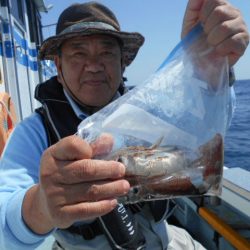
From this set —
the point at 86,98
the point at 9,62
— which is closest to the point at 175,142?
the point at 86,98

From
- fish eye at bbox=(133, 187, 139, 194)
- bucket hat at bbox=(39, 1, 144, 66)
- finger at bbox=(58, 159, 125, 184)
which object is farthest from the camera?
bucket hat at bbox=(39, 1, 144, 66)

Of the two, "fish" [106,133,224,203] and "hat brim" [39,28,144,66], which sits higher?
"hat brim" [39,28,144,66]

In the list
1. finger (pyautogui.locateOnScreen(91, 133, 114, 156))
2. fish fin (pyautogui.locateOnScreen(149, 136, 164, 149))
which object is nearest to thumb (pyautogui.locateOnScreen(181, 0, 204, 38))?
fish fin (pyautogui.locateOnScreen(149, 136, 164, 149))

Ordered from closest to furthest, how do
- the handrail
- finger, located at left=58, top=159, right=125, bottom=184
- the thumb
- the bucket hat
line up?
finger, located at left=58, top=159, right=125, bottom=184 → the thumb → the bucket hat → the handrail

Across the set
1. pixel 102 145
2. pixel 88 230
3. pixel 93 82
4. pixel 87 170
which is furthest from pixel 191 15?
pixel 88 230

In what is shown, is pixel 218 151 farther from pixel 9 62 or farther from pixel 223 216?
pixel 9 62

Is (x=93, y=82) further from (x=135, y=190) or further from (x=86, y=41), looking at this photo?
(x=135, y=190)

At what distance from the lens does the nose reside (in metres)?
1.69

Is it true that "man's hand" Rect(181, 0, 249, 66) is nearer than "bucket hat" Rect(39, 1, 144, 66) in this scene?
Yes

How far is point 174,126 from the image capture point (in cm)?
116

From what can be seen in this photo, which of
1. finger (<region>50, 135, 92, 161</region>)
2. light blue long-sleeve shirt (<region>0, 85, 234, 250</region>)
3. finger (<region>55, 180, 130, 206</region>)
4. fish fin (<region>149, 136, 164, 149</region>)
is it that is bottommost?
light blue long-sleeve shirt (<region>0, 85, 234, 250</region>)

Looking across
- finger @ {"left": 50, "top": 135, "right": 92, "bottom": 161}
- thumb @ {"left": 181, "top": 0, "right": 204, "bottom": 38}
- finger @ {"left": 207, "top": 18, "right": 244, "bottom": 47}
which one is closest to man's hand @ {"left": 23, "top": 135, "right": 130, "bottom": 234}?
finger @ {"left": 50, "top": 135, "right": 92, "bottom": 161}

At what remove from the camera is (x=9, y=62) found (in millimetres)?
4711

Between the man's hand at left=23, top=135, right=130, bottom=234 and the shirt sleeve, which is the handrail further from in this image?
the man's hand at left=23, top=135, right=130, bottom=234
